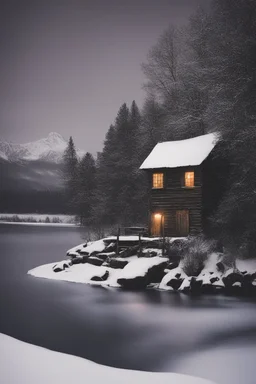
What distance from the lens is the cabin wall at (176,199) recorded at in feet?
106

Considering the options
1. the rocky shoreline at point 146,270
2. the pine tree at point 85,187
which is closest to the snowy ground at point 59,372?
the rocky shoreline at point 146,270

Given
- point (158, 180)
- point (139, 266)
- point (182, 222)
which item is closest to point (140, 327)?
point (139, 266)

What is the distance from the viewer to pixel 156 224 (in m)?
34.2

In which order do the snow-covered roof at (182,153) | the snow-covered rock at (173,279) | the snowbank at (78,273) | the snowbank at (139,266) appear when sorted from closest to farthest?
the snow-covered rock at (173,279) < the snowbank at (139,266) < the snowbank at (78,273) < the snow-covered roof at (182,153)

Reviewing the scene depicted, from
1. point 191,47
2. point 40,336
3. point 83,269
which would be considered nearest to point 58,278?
point 83,269

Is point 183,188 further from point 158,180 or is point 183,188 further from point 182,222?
point 182,222

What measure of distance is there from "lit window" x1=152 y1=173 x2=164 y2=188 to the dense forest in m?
4.74

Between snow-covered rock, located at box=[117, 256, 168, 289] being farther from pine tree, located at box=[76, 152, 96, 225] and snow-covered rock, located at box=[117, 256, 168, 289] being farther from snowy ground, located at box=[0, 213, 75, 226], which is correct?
snowy ground, located at box=[0, 213, 75, 226]

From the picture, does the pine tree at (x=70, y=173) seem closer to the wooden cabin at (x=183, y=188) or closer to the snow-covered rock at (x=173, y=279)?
the wooden cabin at (x=183, y=188)

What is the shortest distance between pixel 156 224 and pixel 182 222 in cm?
221

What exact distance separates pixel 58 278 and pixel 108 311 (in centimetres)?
966

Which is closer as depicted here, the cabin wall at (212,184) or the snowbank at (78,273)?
the snowbank at (78,273)

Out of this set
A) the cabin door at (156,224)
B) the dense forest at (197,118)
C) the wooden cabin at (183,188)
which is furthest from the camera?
the cabin door at (156,224)

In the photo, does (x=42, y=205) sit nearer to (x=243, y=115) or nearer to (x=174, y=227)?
(x=174, y=227)
